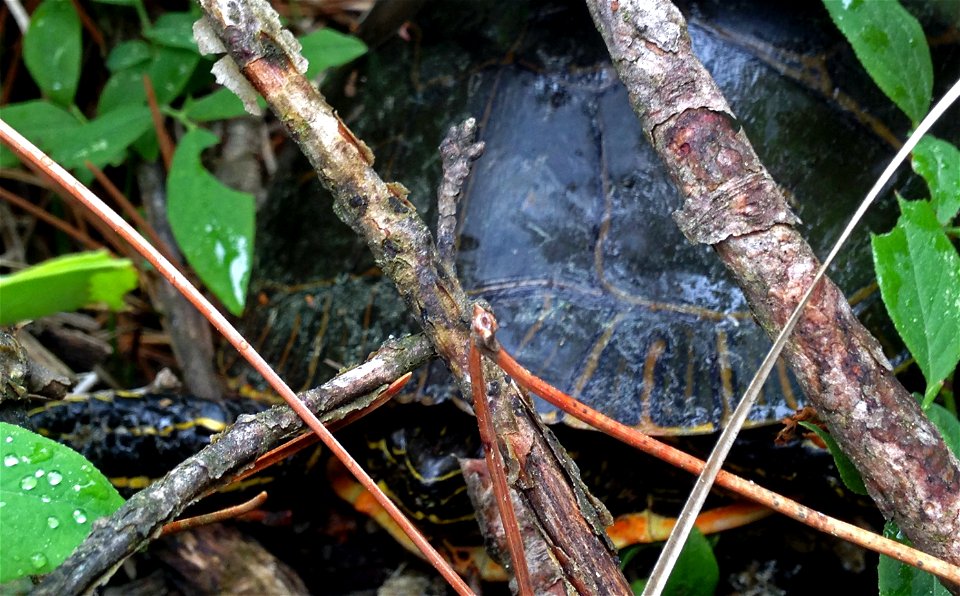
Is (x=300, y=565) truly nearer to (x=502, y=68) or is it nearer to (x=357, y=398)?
(x=357, y=398)

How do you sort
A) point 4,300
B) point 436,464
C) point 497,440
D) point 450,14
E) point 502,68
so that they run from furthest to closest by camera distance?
point 450,14 → point 502,68 → point 436,464 → point 4,300 → point 497,440

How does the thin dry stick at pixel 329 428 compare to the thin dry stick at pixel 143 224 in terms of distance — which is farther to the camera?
the thin dry stick at pixel 143 224

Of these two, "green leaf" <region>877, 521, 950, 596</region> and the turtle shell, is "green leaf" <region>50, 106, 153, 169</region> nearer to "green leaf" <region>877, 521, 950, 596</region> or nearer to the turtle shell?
the turtle shell

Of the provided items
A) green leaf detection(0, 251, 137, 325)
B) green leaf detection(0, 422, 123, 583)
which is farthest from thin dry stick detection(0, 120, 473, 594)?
green leaf detection(0, 251, 137, 325)

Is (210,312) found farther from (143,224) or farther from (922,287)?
(143,224)

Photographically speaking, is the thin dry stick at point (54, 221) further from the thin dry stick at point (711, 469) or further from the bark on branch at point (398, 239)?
the thin dry stick at point (711, 469)

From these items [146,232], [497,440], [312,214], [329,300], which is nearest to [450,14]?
[312,214]

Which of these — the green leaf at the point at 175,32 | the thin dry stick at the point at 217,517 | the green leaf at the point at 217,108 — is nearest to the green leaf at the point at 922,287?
the thin dry stick at the point at 217,517
